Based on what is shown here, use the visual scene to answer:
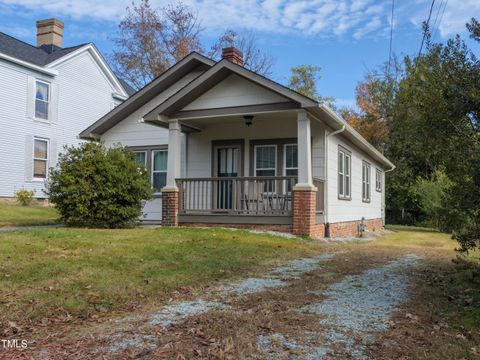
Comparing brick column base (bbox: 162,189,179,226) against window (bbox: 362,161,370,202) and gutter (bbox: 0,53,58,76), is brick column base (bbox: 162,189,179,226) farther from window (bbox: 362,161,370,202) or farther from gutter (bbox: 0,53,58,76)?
gutter (bbox: 0,53,58,76)

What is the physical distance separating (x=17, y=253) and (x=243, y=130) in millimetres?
8242

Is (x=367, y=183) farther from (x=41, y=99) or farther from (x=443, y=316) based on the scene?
(x=41, y=99)

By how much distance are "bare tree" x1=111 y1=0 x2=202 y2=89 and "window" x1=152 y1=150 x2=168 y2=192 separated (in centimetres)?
2001

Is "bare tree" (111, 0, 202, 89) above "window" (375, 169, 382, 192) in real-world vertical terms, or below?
above

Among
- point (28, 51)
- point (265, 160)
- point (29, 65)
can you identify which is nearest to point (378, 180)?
point (265, 160)

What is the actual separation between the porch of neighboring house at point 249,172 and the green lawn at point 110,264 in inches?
61.7

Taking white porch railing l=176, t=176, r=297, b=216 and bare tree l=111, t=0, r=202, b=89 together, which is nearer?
white porch railing l=176, t=176, r=297, b=216

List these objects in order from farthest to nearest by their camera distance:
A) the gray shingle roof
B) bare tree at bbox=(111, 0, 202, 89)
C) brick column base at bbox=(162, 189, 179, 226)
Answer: bare tree at bbox=(111, 0, 202, 89) < the gray shingle roof < brick column base at bbox=(162, 189, 179, 226)

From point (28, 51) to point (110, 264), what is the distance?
60.6ft

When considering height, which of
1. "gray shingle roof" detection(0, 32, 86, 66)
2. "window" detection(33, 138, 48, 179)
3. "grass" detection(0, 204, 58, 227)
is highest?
"gray shingle roof" detection(0, 32, 86, 66)

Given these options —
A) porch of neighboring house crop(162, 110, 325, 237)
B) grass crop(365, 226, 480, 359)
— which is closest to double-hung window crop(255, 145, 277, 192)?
porch of neighboring house crop(162, 110, 325, 237)

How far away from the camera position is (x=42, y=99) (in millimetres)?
21906

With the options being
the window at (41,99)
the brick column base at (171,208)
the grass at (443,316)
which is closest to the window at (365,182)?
the brick column base at (171,208)

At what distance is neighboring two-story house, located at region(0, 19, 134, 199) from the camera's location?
20.1 m
